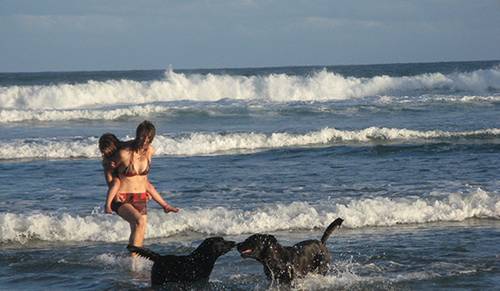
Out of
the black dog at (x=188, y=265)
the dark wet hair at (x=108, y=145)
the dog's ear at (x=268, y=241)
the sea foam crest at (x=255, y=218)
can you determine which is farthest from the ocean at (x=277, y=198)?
the dark wet hair at (x=108, y=145)

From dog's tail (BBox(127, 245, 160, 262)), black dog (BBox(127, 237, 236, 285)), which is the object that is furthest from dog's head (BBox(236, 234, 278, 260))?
dog's tail (BBox(127, 245, 160, 262))

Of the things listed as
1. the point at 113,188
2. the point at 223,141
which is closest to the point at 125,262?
the point at 113,188

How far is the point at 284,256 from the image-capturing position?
7.88 m

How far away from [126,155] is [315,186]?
626 cm

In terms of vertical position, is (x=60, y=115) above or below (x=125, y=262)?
above

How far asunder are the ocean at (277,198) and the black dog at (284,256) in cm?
17

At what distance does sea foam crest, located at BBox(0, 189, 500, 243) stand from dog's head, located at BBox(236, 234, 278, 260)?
11.9 ft

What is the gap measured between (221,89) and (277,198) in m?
36.5

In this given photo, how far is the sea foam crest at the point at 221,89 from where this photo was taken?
148 feet

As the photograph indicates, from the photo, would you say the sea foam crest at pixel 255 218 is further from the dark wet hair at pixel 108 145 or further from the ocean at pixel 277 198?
the dark wet hair at pixel 108 145

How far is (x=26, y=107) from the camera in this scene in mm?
43875

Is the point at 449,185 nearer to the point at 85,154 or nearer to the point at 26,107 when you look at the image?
the point at 85,154

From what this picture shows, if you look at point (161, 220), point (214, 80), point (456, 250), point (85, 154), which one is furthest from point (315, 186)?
point (214, 80)

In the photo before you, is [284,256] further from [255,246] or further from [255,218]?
[255,218]
